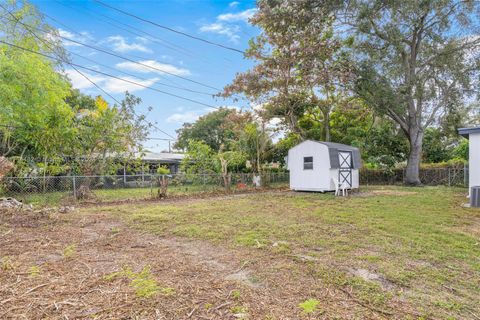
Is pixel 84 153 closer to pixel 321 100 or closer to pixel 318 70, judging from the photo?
pixel 318 70

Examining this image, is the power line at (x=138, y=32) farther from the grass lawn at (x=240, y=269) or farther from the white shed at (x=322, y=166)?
the grass lawn at (x=240, y=269)

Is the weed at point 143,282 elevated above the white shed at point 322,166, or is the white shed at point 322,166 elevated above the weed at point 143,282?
the white shed at point 322,166

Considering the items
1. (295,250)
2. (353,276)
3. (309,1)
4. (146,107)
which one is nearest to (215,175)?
(146,107)

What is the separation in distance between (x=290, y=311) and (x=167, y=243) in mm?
2472

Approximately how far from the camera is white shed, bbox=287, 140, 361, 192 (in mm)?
11500

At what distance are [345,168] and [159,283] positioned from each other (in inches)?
424

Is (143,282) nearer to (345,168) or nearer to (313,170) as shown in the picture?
(313,170)

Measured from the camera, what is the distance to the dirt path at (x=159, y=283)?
2131mm

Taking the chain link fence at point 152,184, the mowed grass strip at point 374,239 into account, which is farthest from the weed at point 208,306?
the chain link fence at point 152,184

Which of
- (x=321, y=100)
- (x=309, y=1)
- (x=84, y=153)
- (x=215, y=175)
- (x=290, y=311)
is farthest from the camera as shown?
(x=321, y=100)

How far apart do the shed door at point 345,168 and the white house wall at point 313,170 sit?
68 centimetres

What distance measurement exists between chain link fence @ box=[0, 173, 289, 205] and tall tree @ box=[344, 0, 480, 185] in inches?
265

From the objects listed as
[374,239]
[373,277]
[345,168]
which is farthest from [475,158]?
[373,277]

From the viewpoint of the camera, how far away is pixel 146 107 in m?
13.6
